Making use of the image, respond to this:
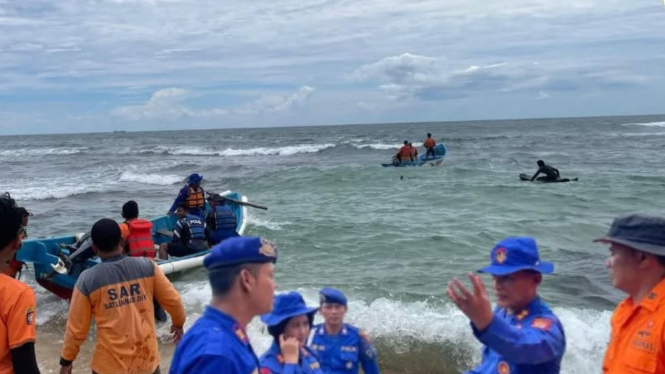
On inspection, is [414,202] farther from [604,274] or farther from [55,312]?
[55,312]

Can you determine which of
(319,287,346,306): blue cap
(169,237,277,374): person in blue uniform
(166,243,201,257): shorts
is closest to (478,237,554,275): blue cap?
(169,237,277,374): person in blue uniform

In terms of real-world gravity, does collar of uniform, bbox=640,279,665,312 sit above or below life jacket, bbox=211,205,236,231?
above

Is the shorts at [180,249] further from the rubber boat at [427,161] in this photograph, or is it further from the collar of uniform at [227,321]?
the rubber boat at [427,161]

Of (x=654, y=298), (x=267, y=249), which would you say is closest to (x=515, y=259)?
(x=654, y=298)

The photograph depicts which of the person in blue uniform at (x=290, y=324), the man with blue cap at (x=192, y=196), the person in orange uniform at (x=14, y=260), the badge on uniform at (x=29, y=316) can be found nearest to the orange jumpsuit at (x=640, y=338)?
the person in blue uniform at (x=290, y=324)

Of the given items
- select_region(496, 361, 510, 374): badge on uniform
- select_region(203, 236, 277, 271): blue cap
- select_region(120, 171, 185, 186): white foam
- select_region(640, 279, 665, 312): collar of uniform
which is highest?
select_region(203, 236, 277, 271): blue cap

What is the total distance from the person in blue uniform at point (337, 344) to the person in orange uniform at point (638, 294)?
188 centimetres

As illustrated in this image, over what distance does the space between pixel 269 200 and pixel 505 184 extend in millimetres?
8857

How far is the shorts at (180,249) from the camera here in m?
→ 11.5

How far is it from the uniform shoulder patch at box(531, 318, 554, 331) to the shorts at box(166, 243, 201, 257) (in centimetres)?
912

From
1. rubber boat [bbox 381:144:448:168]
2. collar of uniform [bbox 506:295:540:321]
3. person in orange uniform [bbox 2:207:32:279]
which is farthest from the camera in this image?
rubber boat [bbox 381:144:448:168]

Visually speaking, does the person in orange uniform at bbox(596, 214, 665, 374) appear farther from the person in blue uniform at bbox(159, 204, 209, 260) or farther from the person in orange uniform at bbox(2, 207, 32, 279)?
the person in blue uniform at bbox(159, 204, 209, 260)

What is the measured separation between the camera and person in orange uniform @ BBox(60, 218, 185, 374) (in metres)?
4.35

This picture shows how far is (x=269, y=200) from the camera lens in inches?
913
